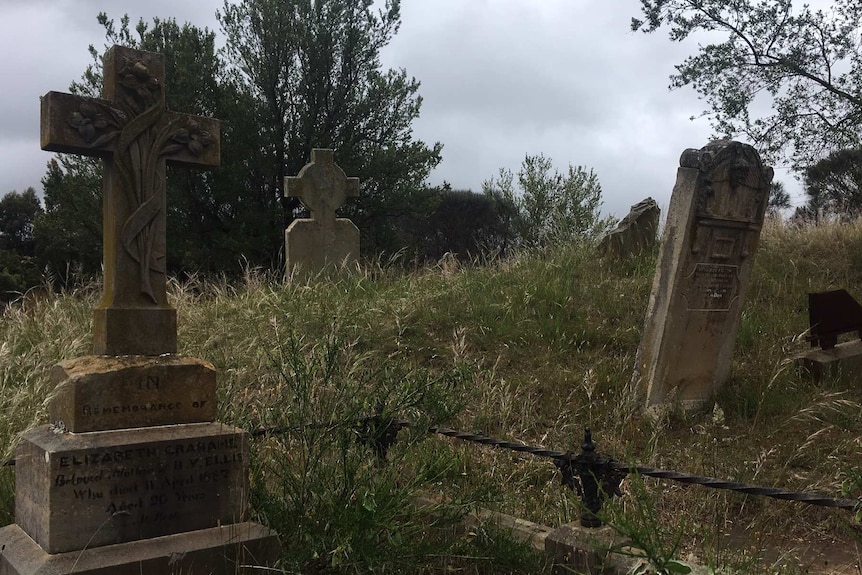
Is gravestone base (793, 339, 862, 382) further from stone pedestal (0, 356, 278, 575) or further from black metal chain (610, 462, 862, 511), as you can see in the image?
stone pedestal (0, 356, 278, 575)

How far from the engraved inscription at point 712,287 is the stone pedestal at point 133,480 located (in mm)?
4488

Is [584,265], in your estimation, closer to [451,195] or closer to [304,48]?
[304,48]

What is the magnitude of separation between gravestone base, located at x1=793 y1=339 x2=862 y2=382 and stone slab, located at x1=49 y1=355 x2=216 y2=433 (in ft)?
18.1

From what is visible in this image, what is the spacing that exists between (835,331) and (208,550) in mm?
6050

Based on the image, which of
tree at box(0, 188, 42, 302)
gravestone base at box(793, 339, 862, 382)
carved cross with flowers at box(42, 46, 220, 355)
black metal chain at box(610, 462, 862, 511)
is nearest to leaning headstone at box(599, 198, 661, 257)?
gravestone base at box(793, 339, 862, 382)

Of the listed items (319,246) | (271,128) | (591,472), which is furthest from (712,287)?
(271,128)

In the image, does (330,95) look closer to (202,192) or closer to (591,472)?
(202,192)

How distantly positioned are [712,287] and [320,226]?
19.6 feet

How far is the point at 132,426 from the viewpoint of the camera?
11.0 ft

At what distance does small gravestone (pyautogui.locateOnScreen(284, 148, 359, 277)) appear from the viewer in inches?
426

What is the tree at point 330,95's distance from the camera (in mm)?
19203

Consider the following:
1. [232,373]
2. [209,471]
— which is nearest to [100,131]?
[209,471]

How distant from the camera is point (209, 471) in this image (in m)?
3.43

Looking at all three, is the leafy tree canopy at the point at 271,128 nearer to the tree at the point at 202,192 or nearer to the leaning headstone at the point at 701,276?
the tree at the point at 202,192
